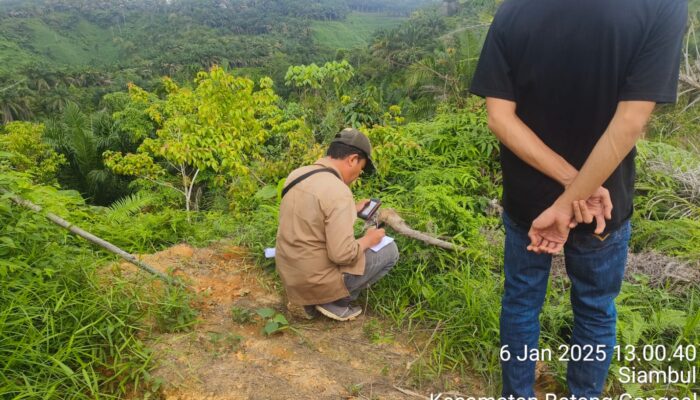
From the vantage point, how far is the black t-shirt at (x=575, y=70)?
4.66 feet

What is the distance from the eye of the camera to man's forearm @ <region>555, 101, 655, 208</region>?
145cm

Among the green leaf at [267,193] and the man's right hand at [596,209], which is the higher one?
the man's right hand at [596,209]

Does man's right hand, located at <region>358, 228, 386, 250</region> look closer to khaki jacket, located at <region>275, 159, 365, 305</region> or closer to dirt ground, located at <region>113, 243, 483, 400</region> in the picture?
khaki jacket, located at <region>275, 159, 365, 305</region>

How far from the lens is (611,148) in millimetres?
1494

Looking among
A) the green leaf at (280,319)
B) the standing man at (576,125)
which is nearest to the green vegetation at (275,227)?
the green leaf at (280,319)

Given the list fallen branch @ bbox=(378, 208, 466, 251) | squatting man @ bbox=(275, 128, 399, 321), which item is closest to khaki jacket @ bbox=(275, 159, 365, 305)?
squatting man @ bbox=(275, 128, 399, 321)

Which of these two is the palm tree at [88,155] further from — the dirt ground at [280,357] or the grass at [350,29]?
the grass at [350,29]

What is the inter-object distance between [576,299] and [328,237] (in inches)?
52.8

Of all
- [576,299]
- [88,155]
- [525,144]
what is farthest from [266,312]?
[88,155]

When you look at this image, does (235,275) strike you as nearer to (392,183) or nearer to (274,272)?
(274,272)

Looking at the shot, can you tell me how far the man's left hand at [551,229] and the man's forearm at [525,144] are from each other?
0.34 feet

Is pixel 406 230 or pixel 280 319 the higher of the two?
pixel 406 230

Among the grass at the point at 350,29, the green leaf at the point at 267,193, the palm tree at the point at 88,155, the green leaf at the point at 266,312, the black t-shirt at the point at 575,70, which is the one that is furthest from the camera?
the grass at the point at 350,29

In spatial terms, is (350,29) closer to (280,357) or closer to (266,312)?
(266,312)
